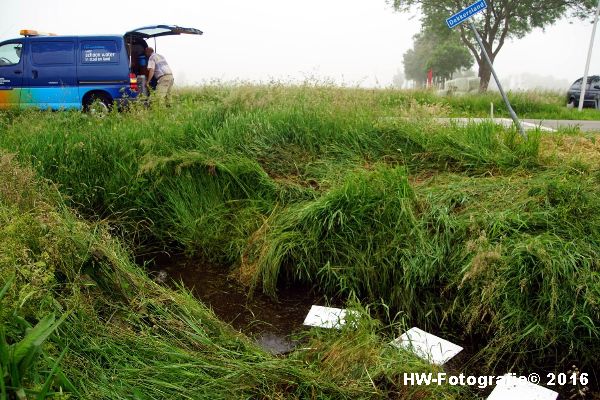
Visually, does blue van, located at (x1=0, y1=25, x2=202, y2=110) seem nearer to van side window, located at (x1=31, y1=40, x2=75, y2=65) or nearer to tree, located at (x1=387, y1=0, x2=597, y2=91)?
van side window, located at (x1=31, y1=40, x2=75, y2=65)

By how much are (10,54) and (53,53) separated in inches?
39.0

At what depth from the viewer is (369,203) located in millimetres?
3424

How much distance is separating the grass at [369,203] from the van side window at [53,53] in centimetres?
472

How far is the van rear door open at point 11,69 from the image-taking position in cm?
984

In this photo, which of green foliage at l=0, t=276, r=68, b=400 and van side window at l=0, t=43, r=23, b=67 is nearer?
green foliage at l=0, t=276, r=68, b=400

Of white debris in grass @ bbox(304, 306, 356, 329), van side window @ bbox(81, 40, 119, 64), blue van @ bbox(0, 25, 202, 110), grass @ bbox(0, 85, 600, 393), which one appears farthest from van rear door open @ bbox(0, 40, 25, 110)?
white debris in grass @ bbox(304, 306, 356, 329)

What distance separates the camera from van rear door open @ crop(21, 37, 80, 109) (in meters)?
9.73

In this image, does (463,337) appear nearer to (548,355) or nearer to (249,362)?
(548,355)

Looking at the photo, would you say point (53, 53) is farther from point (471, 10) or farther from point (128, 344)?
point (128, 344)

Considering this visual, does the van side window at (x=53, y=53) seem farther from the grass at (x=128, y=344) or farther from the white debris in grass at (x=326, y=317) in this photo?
the white debris in grass at (x=326, y=317)

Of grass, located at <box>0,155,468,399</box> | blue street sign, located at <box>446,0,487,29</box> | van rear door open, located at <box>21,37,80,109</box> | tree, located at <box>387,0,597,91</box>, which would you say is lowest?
grass, located at <box>0,155,468,399</box>

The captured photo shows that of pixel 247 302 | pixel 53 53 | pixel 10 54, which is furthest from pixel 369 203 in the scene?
pixel 10 54

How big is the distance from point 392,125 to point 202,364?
10.5 ft

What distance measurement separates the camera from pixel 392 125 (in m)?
4.63
